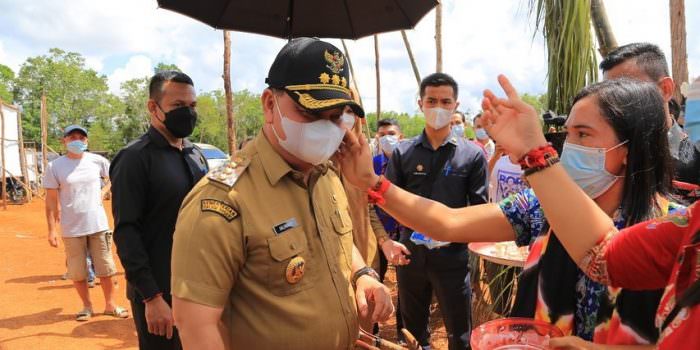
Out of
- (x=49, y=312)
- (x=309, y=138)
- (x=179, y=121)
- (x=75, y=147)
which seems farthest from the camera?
(x=49, y=312)

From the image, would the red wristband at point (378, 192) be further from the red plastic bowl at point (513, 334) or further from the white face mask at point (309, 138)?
the red plastic bowl at point (513, 334)

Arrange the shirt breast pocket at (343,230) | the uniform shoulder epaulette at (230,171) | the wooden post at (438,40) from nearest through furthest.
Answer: the uniform shoulder epaulette at (230,171) < the shirt breast pocket at (343,230) < the wooden post at (438,40)

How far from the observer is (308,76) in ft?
5.04

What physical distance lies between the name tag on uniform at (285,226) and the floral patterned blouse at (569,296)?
89 centimetres

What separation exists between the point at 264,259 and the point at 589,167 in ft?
3.76

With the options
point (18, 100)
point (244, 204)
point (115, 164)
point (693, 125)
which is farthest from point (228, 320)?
point (18, 100)

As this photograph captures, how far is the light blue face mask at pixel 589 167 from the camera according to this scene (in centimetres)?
160

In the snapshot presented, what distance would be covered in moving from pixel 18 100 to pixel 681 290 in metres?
66.3

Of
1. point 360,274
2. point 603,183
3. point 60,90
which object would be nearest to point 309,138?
point 360,274

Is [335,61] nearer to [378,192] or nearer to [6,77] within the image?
[378,192]

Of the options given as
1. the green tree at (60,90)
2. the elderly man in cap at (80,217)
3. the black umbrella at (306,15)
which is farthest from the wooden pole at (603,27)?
the green tree at (60,90)

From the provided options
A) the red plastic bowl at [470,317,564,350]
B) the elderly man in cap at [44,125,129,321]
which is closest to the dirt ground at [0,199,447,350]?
the elderly man in cap at [44,125,129,321]

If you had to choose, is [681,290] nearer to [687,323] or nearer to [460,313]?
[687,323]

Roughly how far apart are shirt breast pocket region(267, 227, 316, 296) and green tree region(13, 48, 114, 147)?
194ft
